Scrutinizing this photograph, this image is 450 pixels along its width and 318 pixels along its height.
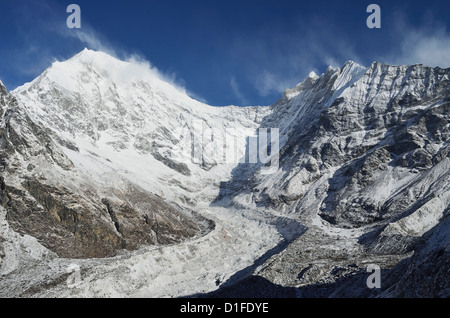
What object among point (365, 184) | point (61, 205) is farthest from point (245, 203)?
point (61, 205)

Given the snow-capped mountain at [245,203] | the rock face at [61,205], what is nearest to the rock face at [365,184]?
the snow-capped mountain at [245,203]

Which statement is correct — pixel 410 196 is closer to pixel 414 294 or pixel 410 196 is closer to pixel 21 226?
pixel 414 294

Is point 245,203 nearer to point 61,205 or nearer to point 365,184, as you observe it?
point 365,184

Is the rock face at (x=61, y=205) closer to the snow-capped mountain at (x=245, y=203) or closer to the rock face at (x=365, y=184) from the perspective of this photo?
the snow-capped mountain at (x=245, y=203)

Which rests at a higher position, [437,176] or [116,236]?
[437,176]

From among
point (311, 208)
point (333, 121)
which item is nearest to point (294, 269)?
point (311, 208)
